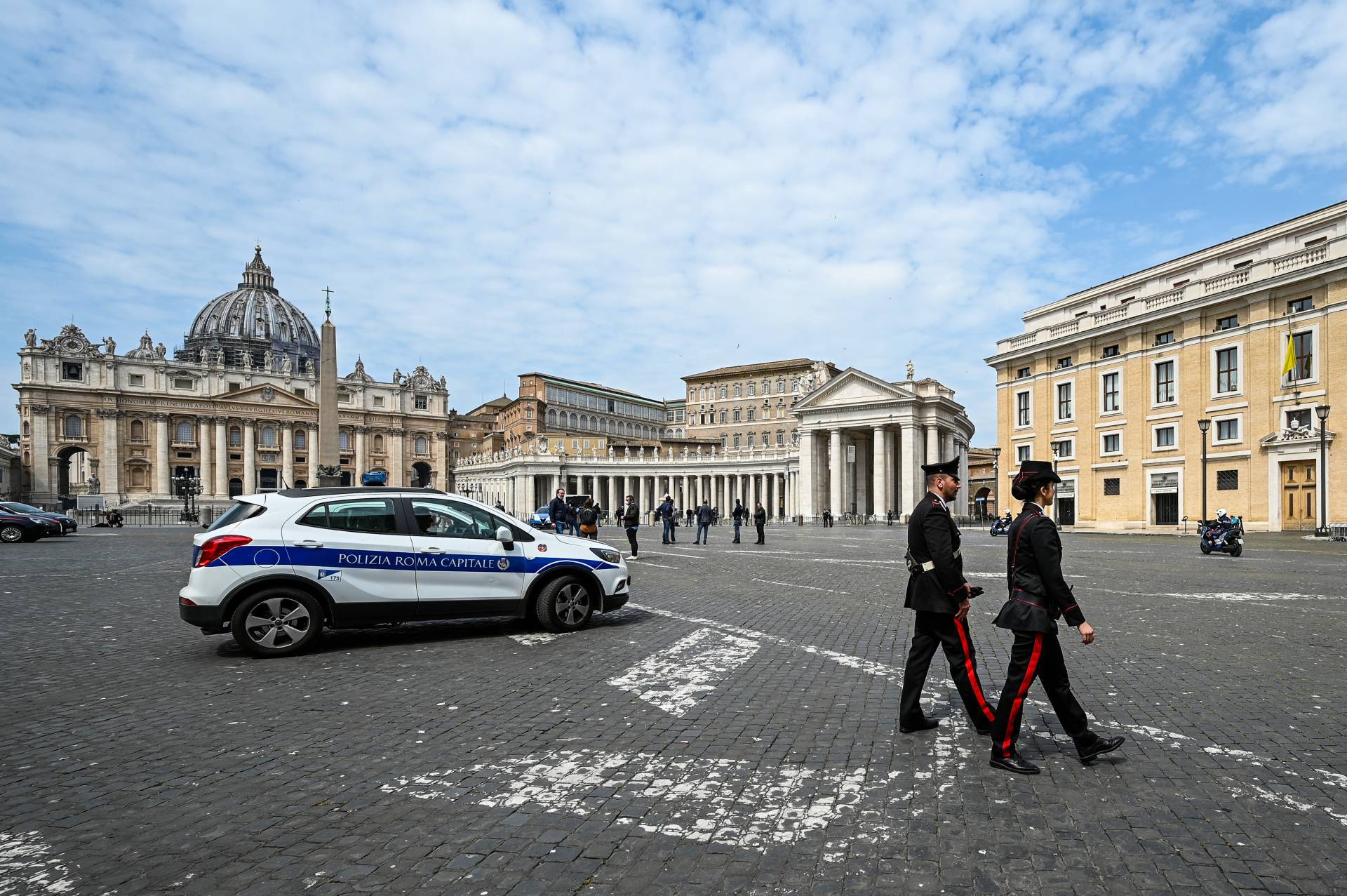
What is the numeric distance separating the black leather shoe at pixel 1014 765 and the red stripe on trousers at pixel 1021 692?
0.04 meters

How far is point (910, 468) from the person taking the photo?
64.5 metres

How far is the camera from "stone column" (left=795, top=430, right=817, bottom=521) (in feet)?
230

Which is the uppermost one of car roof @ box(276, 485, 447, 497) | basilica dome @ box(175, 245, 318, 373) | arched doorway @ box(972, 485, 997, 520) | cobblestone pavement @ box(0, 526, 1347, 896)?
basilica dome @ box(175, 245, 318, 373)

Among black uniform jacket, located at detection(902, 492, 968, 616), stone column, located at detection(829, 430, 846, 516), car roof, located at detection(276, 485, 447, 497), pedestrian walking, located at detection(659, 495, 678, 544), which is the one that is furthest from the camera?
stone column, located at detection(829, 430, 846, 516)

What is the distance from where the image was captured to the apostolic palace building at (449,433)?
70.9 metres

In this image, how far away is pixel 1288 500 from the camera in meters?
34.6

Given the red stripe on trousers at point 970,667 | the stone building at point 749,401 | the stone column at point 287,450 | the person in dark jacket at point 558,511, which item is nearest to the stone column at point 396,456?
the stone column at point 287,450

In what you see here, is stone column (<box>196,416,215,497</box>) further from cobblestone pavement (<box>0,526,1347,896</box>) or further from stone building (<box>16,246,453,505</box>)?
cobblestone pavement (<box>0,526,1347,896</box>)

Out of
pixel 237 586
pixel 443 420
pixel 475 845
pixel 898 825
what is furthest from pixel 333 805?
pixel 443 420

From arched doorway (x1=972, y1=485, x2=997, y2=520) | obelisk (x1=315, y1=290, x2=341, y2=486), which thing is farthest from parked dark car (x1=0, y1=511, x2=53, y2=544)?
arched doorway (x1=972, y1=485, x2=997, y2=520)

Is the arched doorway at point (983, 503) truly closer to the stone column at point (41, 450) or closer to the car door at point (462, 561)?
the car door at point (462, 561)

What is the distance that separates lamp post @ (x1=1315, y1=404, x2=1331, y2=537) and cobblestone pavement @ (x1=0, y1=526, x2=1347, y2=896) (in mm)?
25506

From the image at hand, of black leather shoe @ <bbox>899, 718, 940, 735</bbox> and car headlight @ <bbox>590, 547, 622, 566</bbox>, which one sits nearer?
black leather shoe @ <bbox>899, 718, 940, 735</bbox>

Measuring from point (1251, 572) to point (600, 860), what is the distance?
59.6 ft
